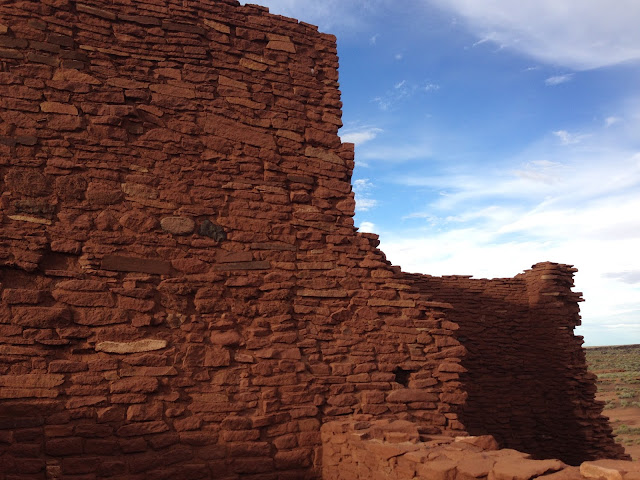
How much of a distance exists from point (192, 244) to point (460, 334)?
644cm

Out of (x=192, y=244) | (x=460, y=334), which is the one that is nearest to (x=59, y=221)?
(x=192, y=244)

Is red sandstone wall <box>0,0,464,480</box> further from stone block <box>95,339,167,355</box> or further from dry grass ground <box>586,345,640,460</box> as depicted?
dry grass ground <box>586,345,640,460</box>

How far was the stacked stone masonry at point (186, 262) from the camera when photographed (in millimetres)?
4363

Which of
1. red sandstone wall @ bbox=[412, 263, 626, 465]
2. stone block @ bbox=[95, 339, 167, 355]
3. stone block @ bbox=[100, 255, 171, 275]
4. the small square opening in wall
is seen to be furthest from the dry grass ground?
stone block @ bbox=[100, 255, 171, 275]

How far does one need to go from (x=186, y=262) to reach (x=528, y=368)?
791 cm

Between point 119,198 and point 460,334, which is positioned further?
point 460,334

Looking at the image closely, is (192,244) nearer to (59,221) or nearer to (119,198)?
(119,198)

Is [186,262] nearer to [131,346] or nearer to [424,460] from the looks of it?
[131,346]

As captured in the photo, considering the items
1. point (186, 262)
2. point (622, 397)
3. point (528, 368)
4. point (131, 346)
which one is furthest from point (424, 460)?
point (622, 397)

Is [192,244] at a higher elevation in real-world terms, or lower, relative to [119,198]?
lower

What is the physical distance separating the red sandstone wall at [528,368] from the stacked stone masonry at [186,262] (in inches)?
182

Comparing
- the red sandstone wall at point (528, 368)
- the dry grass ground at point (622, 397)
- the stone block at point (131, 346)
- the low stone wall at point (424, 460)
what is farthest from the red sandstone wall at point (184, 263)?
the dry grass ground at point (622, 397)

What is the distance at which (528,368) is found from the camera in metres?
10.2

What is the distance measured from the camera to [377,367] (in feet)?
17.3
